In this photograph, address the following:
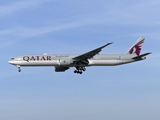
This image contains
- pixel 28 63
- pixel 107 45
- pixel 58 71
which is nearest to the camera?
pixel 107 45

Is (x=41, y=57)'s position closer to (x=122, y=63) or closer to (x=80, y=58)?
(x=80, y=58)

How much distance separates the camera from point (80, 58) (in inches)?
2884

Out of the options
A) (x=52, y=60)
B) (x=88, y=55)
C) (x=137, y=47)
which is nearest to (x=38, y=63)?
(x=52, y=60)

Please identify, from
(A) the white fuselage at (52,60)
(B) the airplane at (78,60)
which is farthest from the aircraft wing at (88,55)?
(A) the white fuselage at (52,60)

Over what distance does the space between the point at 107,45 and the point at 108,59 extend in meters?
7.49

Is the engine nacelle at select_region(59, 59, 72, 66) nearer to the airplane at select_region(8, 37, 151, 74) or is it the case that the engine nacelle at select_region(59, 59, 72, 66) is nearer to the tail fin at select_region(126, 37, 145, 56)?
the airplane at select_region(8, 37, 151, 74)

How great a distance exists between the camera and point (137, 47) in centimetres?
8156

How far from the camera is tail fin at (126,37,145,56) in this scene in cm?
8046

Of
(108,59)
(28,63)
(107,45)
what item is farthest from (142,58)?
(28,63)

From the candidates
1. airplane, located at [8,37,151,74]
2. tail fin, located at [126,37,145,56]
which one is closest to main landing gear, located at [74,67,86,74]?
airplane, located at [8,37,151,74]

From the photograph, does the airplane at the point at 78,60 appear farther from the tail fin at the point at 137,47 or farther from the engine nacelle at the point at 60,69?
the engine nacelle at the point at 60,69

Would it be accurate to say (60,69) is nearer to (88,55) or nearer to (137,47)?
(88,55)

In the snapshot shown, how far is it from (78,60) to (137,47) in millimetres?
14789

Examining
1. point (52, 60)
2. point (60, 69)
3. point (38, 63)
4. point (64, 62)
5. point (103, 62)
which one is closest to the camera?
point (64, 62)
